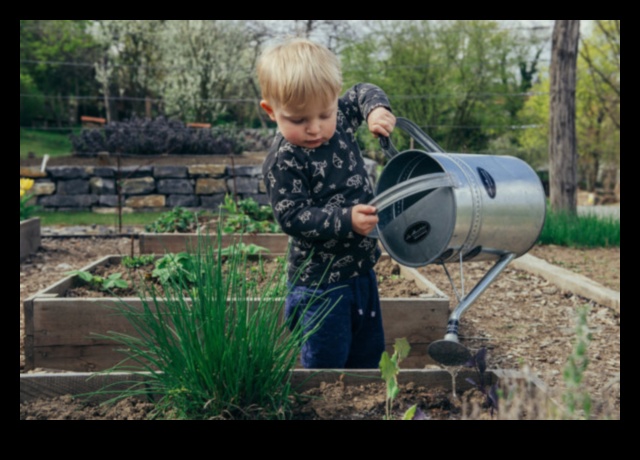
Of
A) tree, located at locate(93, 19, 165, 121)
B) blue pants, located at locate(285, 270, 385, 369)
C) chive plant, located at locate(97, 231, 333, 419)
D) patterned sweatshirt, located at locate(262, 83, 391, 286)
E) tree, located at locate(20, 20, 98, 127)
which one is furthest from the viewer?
tree, located at locate(20, 20, 98, 127)

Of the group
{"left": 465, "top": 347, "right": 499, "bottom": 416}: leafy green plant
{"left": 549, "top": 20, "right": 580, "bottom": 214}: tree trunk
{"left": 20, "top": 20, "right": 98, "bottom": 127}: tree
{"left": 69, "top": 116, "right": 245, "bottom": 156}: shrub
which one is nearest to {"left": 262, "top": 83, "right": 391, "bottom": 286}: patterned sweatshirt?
{"left": 465, "top": 347, "right": 499, "bottom": 416}: leafy green plant

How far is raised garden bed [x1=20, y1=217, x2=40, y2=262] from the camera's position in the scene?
5.97m

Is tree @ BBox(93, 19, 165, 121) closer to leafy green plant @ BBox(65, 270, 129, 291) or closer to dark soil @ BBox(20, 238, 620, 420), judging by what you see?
dark soil @ BBox(20, 238, 620, 420)

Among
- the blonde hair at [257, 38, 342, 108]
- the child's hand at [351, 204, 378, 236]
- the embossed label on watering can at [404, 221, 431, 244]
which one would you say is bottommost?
the embossed label on watering can at [404, 221, 431, 244]

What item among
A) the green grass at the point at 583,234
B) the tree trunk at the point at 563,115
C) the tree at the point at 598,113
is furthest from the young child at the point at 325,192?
the tree at the point at 598,113

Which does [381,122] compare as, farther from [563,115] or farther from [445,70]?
[445,70]

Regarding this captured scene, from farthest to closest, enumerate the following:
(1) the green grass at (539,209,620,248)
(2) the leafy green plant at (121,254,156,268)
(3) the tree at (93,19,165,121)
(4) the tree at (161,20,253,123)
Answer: (3) the tree at (93,19,165,121)
(4) the tree at (161,20,253,123)
(1) the green grass at (539,209,620,248)
(2) the leafy green plant at (121,254,156,268)

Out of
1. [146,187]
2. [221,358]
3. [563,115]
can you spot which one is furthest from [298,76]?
[146,187]

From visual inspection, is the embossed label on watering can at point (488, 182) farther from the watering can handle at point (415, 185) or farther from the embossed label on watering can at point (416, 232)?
the embossed label on watering can at point (416, 232)

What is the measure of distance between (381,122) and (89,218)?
7.90m

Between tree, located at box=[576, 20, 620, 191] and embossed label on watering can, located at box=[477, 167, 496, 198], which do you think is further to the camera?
tree, located at box=[576, 20, 620, 191]

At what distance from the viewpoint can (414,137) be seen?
7.22 ft

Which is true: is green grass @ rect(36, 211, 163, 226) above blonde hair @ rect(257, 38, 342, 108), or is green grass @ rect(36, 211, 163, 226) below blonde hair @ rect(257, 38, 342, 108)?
below

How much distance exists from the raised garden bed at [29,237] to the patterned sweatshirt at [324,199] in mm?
4337
